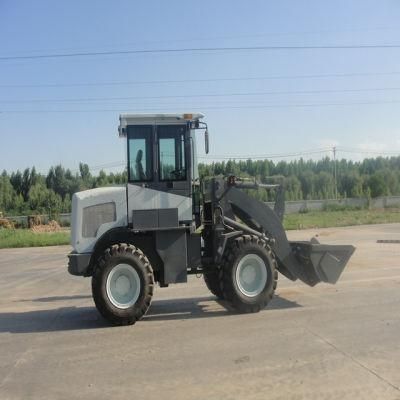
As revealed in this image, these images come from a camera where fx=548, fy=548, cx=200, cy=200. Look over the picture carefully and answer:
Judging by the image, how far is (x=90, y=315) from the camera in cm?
1001

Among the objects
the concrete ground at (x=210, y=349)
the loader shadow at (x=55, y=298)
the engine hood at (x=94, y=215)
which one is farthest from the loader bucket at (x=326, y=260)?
the loader shadow at (x=55, y=298)

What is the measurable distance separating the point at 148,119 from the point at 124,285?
2.91 meters

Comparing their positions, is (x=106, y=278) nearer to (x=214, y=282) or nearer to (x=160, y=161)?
(x=160, y=161)

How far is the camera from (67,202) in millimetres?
68938

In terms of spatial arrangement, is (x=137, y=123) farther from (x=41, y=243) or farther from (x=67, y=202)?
(x=67, y=202)

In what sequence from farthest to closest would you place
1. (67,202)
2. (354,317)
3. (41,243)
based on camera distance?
(67,202) → (41,243) → (354,317)

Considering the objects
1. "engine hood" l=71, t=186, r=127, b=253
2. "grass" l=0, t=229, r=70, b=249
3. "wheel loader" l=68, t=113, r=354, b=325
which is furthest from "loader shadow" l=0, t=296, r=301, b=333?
"grass" l=0, t=229, r=70, b=249

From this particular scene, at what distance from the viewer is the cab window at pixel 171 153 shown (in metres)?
9.65

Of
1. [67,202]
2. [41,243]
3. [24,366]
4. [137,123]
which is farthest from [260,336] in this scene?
[67,202]

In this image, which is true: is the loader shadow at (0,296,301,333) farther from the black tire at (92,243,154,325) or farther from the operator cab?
the operator cab

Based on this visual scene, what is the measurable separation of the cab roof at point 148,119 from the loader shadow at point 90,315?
3287 mm

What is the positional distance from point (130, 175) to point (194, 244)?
1.67 metres

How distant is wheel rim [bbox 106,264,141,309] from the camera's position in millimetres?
8977

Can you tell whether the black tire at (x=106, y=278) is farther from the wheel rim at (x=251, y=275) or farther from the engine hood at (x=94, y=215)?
the wheel rim at (x=251, y=275)
